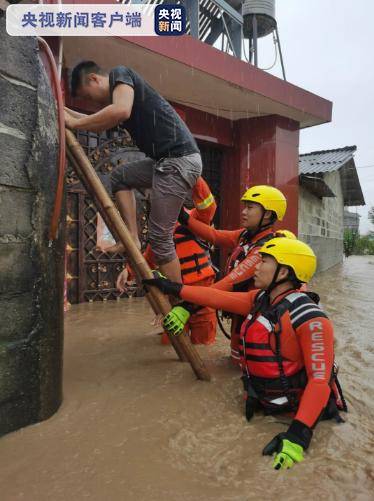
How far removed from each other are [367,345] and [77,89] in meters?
3.60

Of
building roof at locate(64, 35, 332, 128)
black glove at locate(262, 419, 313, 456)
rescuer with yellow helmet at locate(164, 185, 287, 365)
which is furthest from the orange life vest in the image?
building roof at locate(64, 35, 332, 128)

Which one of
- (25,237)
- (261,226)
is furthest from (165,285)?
(261,226)

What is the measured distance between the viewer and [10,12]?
2.06 metres

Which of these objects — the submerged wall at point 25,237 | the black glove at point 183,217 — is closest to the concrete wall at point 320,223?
the black glove at point 183,217

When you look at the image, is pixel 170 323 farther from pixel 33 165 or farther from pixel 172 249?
pixel 33 165

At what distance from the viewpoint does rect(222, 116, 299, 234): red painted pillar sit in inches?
311

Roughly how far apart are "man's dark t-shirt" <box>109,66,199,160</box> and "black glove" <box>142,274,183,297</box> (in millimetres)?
891

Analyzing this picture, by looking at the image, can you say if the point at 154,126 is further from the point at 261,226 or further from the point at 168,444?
the point at 168,444

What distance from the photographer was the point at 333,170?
35.1 feet

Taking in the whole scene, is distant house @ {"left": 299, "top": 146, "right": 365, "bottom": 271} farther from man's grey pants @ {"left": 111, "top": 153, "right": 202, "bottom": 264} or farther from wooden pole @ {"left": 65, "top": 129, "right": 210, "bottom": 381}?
wooden pole @ {"left": 65, "top": 129, "right": 210, "bottom": 381}

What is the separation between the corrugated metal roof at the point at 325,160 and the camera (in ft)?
36.1

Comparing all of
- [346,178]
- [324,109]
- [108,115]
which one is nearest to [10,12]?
[108,115]

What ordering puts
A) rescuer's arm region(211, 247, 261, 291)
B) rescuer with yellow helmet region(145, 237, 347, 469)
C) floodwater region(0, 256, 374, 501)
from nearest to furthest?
floodwater region(0, 256, 374, 501), rescuer with yellow helmet region(145, 237, 347, 469), rescuer's arm region(211, 247, 261, 291)

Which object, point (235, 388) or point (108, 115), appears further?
point (235, 388)
